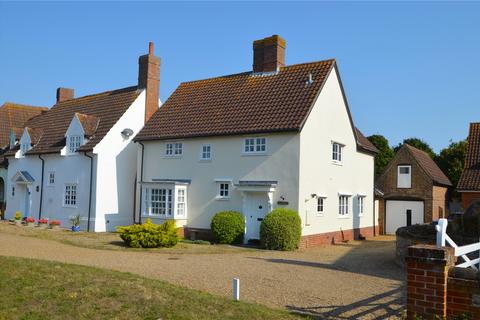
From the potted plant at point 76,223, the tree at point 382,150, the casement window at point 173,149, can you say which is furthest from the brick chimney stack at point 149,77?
the tree at point 382,150

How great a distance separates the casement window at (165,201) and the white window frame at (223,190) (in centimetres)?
212

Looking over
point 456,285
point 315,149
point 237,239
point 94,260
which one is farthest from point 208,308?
point 315,149

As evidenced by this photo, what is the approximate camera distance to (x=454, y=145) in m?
50.6

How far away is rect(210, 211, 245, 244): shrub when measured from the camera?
21.9 meters

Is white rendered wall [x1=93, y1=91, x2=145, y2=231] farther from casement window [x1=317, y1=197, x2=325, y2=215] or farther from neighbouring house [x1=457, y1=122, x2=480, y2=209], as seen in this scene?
neighbouring house [x1=457, y1=122, x2=480, y2=209]

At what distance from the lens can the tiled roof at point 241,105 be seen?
2248 cm

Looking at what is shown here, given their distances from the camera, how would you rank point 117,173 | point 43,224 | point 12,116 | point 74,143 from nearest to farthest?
1. point 43,224
2. point 117,173
3. point 74,143
4. point 12,116

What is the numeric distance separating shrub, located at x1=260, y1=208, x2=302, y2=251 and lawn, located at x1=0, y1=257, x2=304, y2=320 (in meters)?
9.66

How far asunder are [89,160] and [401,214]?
68.9ft

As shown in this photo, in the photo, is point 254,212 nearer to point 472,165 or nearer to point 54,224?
point 54,224

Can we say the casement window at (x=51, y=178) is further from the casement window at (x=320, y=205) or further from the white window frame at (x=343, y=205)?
the white window frame at (x=343, y=205)

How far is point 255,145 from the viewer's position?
2283 cm

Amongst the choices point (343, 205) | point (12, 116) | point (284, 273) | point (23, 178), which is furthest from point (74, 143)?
point (284, 273)

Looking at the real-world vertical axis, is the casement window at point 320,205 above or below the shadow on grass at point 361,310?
above
